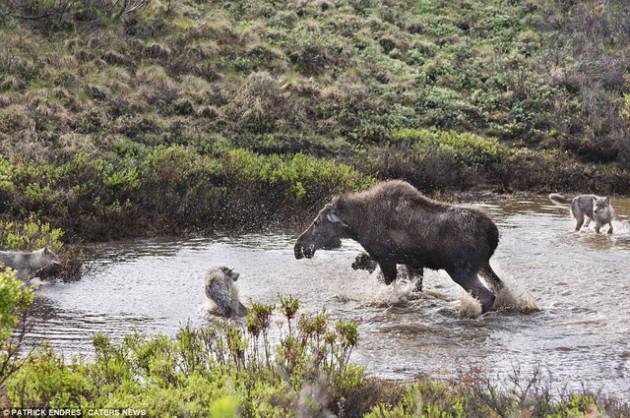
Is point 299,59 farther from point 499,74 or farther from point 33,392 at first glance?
point 33,392

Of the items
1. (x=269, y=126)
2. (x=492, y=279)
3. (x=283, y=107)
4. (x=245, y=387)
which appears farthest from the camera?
(x=283, y=107)

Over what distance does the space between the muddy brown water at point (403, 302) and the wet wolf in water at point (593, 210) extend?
0.73 metres

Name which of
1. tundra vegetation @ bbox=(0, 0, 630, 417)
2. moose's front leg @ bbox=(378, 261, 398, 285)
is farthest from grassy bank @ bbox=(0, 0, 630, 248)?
moose's front leg @ bbox=(378, 261, 398, 285)

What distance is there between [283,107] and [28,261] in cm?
1681

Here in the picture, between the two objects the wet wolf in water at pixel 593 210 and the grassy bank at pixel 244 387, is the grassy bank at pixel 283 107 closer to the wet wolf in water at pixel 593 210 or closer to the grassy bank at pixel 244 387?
the wet wolf in water at pixel 593 210

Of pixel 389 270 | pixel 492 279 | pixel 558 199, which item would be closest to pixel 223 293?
pixel 389 270

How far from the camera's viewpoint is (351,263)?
13797 millimetres

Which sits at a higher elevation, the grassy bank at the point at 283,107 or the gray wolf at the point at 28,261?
the grassy bank at the point at 283,107

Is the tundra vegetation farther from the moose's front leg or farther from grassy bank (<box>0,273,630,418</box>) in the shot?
the moose's front leg

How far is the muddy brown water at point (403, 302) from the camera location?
8555 mm

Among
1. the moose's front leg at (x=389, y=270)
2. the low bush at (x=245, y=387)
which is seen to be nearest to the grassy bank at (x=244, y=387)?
the low bush at (x=245, y=387)

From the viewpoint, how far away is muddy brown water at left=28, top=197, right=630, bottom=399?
8555 millimetres

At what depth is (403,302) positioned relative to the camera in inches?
440

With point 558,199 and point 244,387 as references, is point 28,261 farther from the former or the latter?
point 558,199
